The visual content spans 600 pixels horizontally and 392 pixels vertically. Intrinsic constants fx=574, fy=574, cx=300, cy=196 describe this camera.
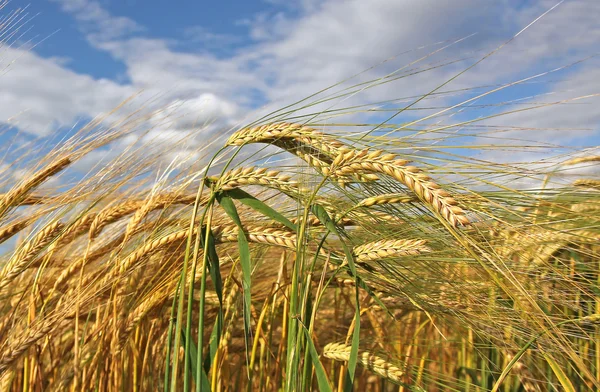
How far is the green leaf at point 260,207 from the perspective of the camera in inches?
42.0

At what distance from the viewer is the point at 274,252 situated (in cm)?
203

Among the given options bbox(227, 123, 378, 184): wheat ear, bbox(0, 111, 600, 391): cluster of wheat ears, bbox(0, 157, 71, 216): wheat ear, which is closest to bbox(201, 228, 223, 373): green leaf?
bbox(0, 111, 600, 391): cluster of wheat ears

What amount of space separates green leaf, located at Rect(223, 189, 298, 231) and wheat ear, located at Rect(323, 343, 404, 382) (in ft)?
1.32

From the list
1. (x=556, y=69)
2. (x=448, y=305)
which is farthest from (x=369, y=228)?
(x=556, y=69)

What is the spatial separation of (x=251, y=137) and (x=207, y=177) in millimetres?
127

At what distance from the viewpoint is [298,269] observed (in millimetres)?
1029

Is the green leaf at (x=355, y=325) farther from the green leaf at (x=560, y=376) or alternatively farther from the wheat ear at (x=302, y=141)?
the green leaf at (x=560, y=376)

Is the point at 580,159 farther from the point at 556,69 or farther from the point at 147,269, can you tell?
the point at 147,269

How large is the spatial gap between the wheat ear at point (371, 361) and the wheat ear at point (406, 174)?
0.50 m

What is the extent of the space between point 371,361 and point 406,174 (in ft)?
2.01

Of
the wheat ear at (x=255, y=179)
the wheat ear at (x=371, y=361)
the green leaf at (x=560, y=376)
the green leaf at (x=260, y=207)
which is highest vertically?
the wheat ear at (x=255, y=179)

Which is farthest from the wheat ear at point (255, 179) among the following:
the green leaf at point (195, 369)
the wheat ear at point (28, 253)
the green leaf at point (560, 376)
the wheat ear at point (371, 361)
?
the wheat ear at point (28, 253)

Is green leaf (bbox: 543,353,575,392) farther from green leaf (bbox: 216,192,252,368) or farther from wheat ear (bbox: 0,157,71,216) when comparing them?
wheat ear (bbox: 0,157,71,216)

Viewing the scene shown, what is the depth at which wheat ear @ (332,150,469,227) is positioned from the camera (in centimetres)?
81
